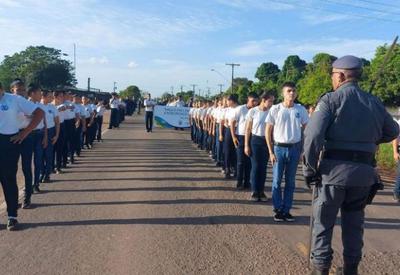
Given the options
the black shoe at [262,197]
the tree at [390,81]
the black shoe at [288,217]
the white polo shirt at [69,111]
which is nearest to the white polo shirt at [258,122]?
the black shoe at [262,197]

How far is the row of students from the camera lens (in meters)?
7.33

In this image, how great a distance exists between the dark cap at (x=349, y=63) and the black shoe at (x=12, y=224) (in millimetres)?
4699

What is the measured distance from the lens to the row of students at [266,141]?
7.33 metres

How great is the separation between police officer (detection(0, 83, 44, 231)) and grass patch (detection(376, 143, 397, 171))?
1330 cm

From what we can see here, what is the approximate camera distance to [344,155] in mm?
4582

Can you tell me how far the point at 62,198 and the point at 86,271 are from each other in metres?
3.82

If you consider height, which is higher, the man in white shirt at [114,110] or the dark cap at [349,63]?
the dark cap at [349,63]

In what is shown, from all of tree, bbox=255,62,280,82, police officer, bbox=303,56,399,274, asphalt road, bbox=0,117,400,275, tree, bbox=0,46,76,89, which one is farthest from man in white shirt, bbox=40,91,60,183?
tree, bbox=255,62,280,82

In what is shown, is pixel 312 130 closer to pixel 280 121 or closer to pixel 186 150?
pixel 280 121

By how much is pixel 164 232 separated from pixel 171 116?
21576mm

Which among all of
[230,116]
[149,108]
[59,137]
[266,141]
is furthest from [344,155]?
[149,108]

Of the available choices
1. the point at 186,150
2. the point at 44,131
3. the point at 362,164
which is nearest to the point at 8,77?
the point at 186,150

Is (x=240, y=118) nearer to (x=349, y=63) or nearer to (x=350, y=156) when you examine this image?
(x=349, y=63)

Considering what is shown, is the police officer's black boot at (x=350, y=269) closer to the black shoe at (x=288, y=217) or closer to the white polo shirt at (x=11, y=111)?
the black shoe at (x=288, y=217)
